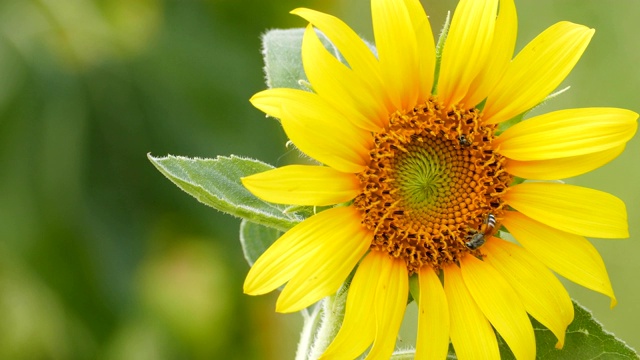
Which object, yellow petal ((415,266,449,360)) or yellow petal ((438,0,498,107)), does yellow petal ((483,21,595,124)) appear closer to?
yellow petal ((438,0,498,107))

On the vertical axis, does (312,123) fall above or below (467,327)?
above

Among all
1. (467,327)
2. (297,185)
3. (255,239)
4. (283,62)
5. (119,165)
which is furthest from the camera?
(119,165)

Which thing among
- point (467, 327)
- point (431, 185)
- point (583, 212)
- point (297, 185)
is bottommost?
point (467, 327)

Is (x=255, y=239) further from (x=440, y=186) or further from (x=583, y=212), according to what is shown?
(x=583, y=212)

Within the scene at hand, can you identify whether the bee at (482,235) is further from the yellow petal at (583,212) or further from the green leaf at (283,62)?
the green leaf at (283,62)

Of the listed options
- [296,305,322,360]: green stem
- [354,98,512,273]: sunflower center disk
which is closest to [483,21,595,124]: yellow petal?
[354,98,512,273]: sunflower center disk

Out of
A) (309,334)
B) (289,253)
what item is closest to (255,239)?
(309,334)
